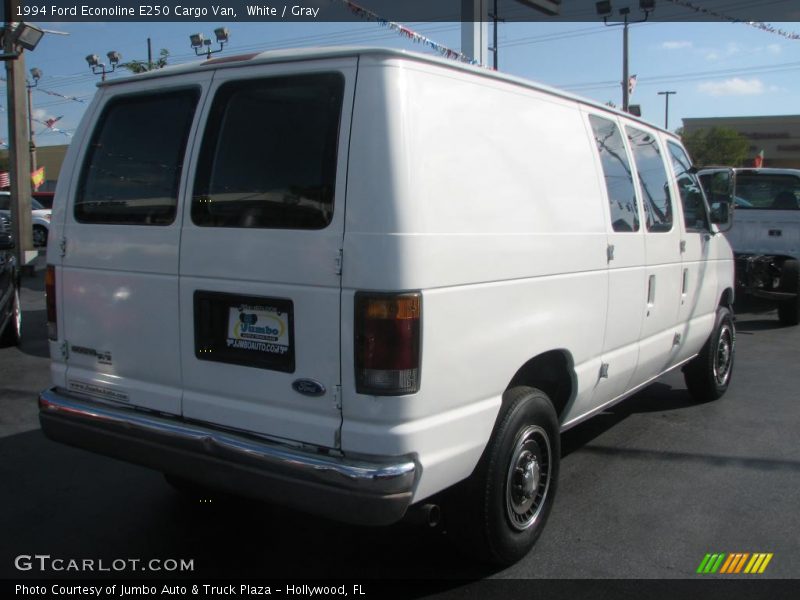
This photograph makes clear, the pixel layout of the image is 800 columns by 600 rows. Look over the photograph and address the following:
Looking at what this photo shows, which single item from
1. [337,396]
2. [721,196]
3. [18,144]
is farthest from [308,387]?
[18,144]

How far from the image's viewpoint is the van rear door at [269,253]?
297cm

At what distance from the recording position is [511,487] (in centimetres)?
358

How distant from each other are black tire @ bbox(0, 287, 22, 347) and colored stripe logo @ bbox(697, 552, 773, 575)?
747 cm

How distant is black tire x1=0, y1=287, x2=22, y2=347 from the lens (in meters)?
8.38

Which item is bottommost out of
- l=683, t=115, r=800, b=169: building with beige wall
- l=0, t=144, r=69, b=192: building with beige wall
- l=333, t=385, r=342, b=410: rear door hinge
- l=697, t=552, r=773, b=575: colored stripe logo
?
l=697, t=552, r=773, b=575: colored stripe logo

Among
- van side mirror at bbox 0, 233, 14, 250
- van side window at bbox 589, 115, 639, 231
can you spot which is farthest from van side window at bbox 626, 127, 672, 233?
van side mirror at bbox 0, 233, 14, 250

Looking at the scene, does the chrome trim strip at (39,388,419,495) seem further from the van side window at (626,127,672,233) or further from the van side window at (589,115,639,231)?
the van side window at (626,127,672,233)

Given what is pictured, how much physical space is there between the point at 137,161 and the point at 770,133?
68.7 metres

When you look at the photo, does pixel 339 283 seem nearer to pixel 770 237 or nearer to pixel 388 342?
pixel 388 342

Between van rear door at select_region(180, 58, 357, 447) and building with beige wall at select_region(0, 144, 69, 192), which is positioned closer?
van rear door at select_region(180, 58, 357, 447)

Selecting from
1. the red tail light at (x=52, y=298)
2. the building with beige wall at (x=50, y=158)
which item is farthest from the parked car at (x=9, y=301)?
the building with beige wall at (x=50, y=158)

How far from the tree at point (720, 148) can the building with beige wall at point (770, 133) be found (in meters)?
6.22

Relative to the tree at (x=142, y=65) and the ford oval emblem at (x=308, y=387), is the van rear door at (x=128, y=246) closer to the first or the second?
the ford oval emblem at (x=308, y=387)

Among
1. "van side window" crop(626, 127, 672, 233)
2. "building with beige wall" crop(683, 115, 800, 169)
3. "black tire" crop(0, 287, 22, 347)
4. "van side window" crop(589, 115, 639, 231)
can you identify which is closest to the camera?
"van side window" crop(589, 115, 639, 231)
